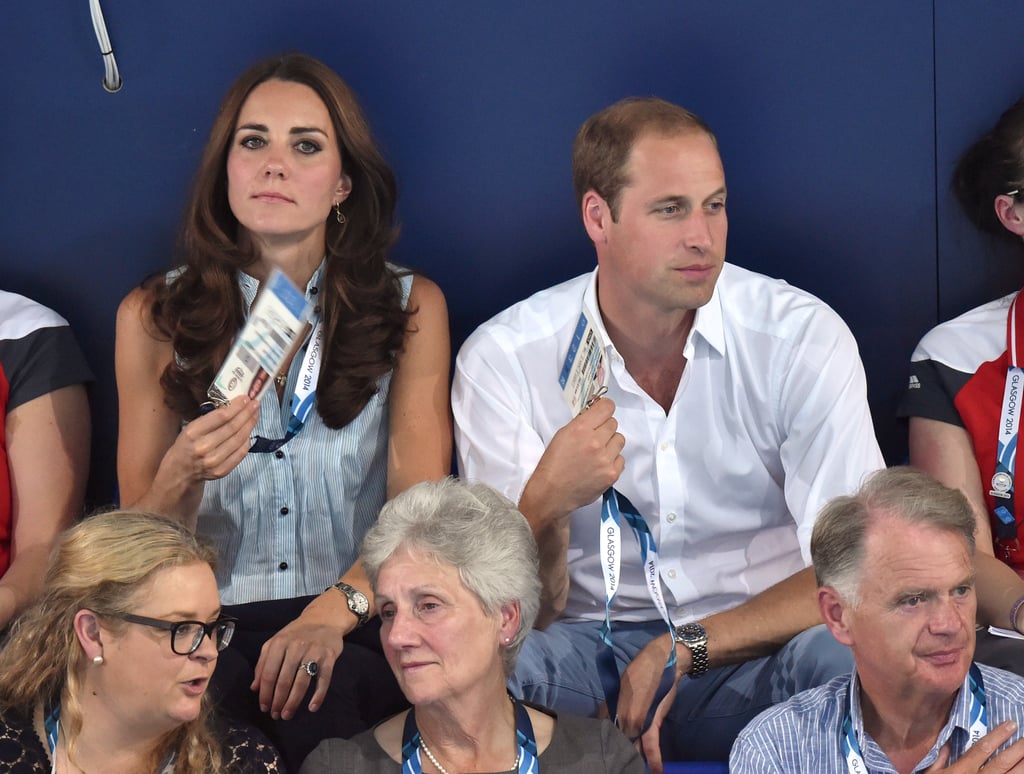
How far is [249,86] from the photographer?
3369mm

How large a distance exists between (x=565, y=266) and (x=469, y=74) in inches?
21.7

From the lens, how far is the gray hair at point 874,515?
98.7 inches

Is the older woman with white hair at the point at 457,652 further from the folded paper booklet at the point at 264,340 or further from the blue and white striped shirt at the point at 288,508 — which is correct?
the blue and white striped shirt at the point at 288,508

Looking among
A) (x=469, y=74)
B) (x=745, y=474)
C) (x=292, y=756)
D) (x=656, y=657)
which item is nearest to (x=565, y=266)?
(x=469, y=74)

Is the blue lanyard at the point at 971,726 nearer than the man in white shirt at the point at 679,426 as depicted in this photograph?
Yes

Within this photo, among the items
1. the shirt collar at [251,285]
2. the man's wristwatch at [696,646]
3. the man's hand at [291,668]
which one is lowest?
the man's wristwatch at [696,646]

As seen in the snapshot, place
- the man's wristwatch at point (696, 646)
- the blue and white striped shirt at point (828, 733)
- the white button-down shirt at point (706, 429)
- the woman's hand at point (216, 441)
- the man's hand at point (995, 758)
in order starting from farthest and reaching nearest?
1. the white button-down shirt at point (706, 429)
2. the man's wristwatch at point (696, 646)
3. the woman's hand at point (216, 441)
4. the blue and white striped shirt at point (828, 733)
5. the man's hand at point (995, 758)

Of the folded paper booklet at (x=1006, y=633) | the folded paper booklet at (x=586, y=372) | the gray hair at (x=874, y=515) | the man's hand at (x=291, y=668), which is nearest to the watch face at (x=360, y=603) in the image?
the man's hand at (x=291, y=668)

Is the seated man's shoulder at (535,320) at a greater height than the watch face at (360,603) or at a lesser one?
greater

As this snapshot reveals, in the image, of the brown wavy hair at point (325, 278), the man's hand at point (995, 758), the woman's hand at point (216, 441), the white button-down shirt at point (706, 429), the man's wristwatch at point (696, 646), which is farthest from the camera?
the brown wavy hair at point (325, 278)

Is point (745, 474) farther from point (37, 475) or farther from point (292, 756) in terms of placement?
point (37, 475)

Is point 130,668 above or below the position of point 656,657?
above

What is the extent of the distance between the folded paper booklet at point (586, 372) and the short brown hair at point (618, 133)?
51 cm

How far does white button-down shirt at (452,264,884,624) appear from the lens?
313 cm
